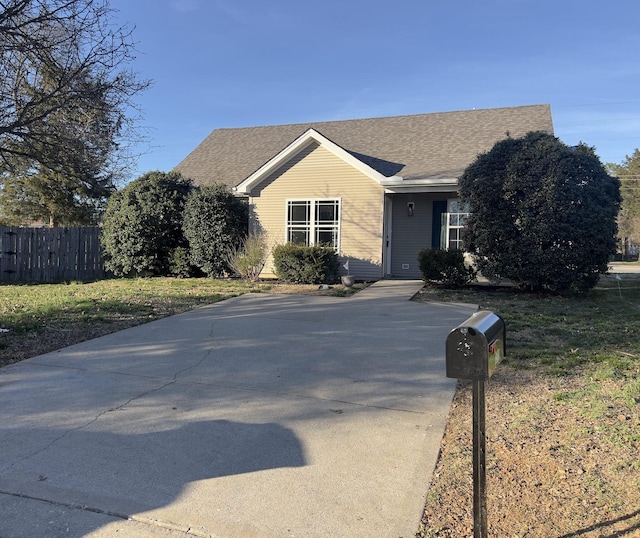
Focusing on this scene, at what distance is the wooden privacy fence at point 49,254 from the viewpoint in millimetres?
15039

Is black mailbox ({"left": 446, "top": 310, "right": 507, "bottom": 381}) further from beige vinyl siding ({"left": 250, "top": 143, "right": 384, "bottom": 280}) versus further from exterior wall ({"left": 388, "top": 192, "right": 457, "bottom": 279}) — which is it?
exterior wall ({"left": 388, "top": 192, "right": 457, "bottom": 279})

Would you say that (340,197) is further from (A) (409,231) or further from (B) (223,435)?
(B) (223,435)

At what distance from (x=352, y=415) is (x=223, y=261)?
11374 mm

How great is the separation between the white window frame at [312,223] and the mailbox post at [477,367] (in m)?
12.7

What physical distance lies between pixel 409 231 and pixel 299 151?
447 cm

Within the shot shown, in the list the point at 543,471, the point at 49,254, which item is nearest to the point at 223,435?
the point at 543,471

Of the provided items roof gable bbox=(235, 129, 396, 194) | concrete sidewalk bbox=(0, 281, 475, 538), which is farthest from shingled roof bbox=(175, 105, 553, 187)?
concrete sidewalk bbox=(0, 281, 475, 538)

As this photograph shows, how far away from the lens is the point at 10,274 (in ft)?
49.5

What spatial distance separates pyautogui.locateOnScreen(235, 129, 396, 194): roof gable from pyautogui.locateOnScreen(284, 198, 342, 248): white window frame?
1.20 metres

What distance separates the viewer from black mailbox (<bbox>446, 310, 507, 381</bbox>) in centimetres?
219

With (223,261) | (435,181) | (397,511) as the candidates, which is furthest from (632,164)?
(397,511)

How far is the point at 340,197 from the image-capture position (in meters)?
14.9

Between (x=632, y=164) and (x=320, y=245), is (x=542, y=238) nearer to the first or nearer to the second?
(x=320, y=245)

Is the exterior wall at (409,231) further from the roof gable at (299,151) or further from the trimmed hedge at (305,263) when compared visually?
the trimmed hedge at (305,263)
